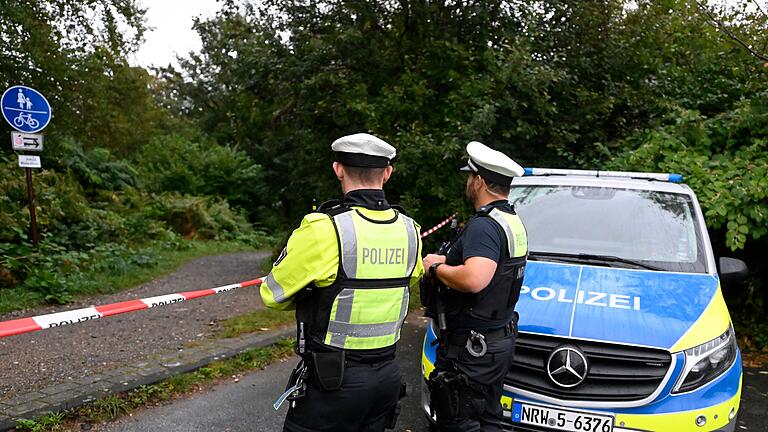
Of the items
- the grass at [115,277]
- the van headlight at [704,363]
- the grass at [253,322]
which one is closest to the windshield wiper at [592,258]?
the van headlight at [704,363]

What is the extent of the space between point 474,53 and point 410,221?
7398 mm

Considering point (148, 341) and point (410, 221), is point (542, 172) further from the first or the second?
point (148, 341)

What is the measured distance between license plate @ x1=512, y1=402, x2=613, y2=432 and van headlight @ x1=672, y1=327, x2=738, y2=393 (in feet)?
1.42

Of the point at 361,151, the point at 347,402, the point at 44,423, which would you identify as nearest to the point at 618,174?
the point at 361,151

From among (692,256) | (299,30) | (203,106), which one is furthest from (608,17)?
(203,106)

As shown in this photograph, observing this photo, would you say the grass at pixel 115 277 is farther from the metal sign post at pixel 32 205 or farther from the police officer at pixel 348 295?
the police officer at pixel 348 295

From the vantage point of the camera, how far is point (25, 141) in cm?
789

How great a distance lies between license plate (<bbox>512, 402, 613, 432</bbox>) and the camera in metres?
3.20

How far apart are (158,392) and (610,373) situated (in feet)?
11.2

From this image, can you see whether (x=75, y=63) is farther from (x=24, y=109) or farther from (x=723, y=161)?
(x=723, y=161)

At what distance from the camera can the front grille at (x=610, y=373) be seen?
3236 mm

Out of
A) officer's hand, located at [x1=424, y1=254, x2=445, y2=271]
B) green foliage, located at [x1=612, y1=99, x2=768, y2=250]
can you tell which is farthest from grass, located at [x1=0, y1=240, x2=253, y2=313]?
green foliage, located at [x1=612, y1=99, x2=768, y2=250]

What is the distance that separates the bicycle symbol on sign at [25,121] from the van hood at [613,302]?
277 inches

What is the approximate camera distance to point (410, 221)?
2.78m
